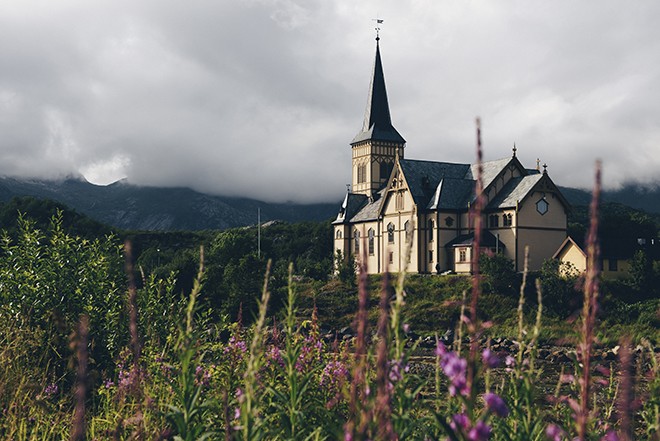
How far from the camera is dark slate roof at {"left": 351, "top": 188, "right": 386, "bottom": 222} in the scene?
65.6 meters

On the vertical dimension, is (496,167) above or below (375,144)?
below

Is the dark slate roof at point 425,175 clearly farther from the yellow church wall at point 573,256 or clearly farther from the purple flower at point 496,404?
the purple flower at point 496,404

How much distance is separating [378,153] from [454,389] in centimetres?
7229

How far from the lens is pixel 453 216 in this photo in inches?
2285

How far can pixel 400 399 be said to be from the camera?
396 cm

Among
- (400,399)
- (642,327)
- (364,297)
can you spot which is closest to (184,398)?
(400,399)

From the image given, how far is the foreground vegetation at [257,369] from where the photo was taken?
260 centimetres

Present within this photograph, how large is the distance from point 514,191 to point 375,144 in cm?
2276

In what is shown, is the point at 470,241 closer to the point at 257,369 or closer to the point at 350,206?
the point at 350,206

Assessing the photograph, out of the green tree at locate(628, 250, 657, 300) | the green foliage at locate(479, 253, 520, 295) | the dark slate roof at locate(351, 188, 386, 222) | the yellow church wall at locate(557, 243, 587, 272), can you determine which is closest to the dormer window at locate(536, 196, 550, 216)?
the yellow church wall at locate(557, 243, 587, 272)

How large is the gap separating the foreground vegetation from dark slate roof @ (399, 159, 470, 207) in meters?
26.3

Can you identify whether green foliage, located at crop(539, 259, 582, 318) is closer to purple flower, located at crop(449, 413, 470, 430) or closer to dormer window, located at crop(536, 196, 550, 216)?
dormer window, located at crop(536, 196, 550, 216)

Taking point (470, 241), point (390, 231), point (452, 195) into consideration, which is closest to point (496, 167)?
point (452, 195)

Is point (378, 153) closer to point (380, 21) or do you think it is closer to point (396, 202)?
point (396, 202)
